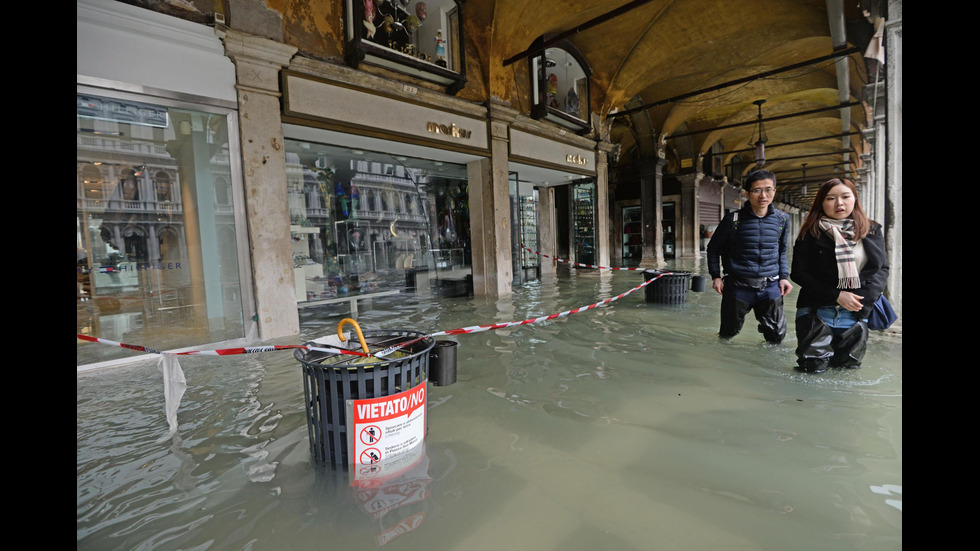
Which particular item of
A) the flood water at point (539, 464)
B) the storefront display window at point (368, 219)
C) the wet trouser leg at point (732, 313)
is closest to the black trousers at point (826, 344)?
the flood water at point (539, 464)

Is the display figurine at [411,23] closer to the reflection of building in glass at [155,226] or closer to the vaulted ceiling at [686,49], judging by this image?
the vaulted ceiling at [686,49]

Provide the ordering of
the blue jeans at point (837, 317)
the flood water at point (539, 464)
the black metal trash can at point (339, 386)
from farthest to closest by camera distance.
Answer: the blue jeans at point (837, 317)
the black metal trash can at point (339, 386)
the flood water at point (539, 464)

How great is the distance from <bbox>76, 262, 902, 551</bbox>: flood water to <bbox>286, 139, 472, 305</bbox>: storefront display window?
458 cm

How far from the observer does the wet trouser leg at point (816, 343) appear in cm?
362

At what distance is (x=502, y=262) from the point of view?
9859mm

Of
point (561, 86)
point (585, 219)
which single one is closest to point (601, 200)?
point (585, 219)

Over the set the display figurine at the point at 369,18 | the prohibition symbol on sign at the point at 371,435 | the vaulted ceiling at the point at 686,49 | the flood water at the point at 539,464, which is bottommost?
the flood water at the point at 539,464

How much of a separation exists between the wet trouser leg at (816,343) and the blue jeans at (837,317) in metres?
0.04

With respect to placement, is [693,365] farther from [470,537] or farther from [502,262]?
[502,262]

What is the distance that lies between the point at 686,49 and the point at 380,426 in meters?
13.3

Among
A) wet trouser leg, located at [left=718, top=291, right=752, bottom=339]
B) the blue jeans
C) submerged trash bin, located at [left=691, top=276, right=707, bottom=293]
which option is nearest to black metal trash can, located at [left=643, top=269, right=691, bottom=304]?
submerged trash bin, located at [left=691, top=276, right=707, bottom=293]

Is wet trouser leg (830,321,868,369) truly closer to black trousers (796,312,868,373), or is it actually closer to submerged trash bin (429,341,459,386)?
black trousers (796,312,868,373)

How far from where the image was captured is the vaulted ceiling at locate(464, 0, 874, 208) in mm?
9109
